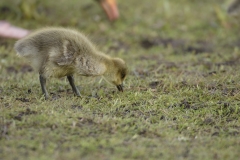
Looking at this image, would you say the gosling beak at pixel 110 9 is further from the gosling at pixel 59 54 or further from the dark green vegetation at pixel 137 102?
the gosling at pixel 59 54

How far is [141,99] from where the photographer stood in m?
4.99

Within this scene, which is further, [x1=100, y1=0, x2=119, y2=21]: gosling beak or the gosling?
[x1=100, y1=0, x2=119, y2=21]: gosling beak

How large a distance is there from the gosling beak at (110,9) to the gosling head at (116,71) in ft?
12.0

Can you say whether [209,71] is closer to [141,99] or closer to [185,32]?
[141,99]

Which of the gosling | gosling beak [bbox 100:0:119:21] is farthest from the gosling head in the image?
gosling beak [bbox 100:0:119:21]

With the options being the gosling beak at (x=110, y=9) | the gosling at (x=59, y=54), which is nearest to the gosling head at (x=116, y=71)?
the gosling at (x=59, y=54)

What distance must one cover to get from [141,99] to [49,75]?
969 mm

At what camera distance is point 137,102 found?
16.1 ft

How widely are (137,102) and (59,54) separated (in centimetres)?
92

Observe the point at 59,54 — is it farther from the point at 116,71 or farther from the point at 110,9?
the point at 110,9

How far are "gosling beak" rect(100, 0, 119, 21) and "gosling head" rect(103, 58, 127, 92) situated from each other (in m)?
3.66

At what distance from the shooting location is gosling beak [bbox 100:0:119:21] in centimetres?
859

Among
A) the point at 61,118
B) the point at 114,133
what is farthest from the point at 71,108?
the point at 114,133

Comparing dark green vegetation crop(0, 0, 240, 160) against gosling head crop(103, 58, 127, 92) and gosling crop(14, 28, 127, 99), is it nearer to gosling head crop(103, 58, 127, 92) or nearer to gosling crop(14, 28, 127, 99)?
gosling head crop(103, 58, 127, 92)
